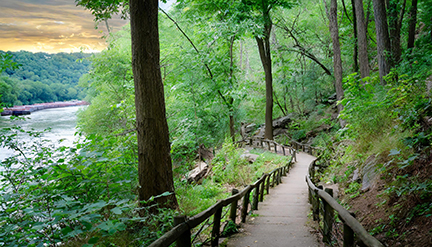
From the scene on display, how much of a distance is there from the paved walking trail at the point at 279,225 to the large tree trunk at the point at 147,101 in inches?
69.3

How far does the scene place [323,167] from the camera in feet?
42.9

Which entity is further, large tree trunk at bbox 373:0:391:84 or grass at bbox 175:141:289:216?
large tree trunk at bbox 373:0:391:84

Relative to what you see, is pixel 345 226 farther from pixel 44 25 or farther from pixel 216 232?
pixel 44 25

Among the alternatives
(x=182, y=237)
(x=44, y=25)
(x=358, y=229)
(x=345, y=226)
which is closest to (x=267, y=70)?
(x=44, y=25)

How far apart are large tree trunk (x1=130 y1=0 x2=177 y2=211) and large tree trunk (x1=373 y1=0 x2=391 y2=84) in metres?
9.42

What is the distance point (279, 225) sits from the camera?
17.7 feet

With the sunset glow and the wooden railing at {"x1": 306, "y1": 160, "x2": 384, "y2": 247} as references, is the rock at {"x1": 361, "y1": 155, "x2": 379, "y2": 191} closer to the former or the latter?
the wooden railing at {"x1": 306, "y1": 160, "x2": 384, "y2": 247}

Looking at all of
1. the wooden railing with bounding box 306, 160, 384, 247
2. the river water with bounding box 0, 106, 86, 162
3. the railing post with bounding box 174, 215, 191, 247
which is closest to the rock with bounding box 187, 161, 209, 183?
the river water with bounding box 0, 106, 86, 162

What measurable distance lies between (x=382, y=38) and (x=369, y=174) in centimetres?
727

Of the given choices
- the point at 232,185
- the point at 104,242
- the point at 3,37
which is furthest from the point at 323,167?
the point at 3,37

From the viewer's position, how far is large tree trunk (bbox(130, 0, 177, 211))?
4.68 m

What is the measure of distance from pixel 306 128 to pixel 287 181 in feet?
45.5

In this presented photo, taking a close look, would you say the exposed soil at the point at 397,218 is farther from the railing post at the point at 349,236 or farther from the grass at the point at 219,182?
the grass at the point at 219,182

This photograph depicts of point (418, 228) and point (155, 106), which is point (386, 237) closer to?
point (418, 228)
